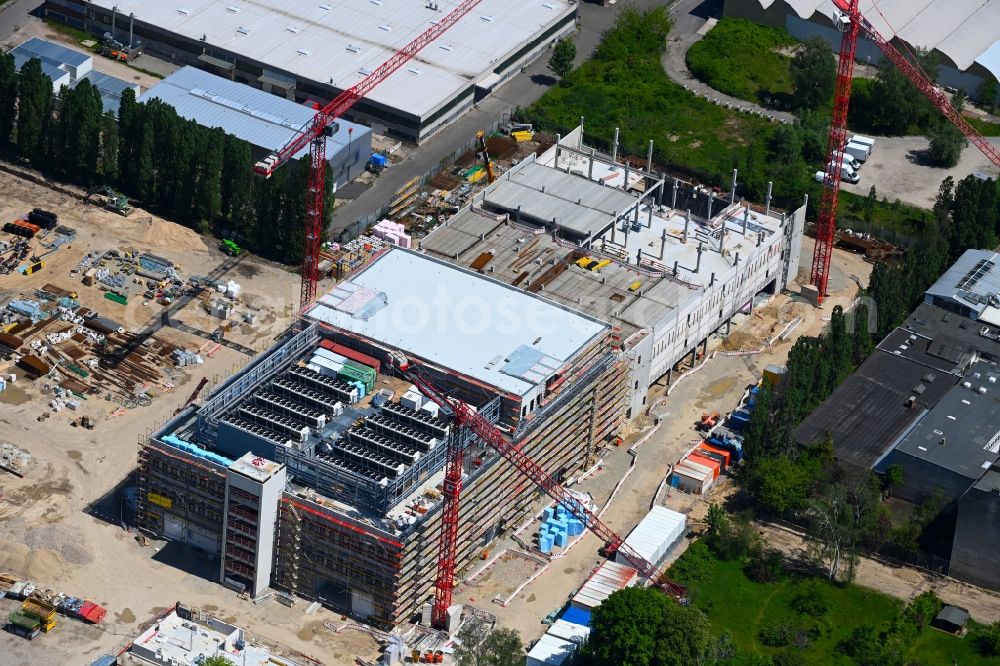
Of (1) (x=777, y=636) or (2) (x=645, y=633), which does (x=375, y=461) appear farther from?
(1) (x=777, y=636)

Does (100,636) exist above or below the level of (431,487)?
below

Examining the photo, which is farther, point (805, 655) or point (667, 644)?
point (805, 655)

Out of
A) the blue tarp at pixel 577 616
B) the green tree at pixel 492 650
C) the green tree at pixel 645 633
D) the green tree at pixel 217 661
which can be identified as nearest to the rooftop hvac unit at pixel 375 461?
the green tree at pixel 492 650

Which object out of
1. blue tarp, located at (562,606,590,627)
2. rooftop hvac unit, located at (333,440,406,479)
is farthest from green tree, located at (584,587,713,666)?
rooftop hvac unit, located at (333,440,406,479)

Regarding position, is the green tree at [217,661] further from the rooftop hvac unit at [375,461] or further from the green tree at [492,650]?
the rooftop hvac unit at [375,461]

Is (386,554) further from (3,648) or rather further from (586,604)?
(3,648)

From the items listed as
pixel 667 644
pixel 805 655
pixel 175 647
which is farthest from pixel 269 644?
pixel 805 655

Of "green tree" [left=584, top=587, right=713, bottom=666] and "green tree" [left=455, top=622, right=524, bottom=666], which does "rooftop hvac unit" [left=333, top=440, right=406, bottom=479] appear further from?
"green tree" [left=584, top=587, right=713, bottom=666]
